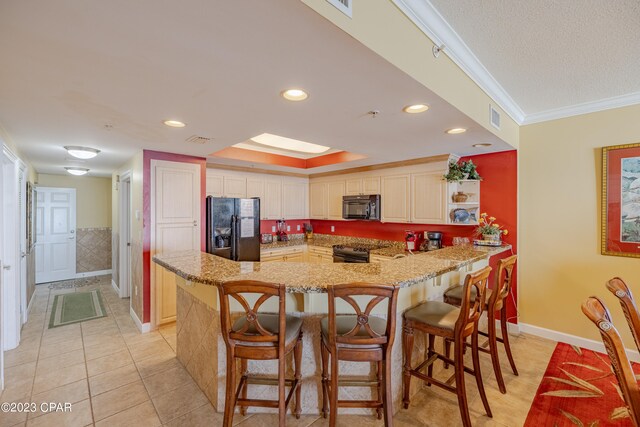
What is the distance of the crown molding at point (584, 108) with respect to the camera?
8.73 feet

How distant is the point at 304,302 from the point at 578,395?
7.73 feet

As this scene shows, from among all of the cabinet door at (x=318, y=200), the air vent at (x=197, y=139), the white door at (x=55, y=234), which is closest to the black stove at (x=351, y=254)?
the cabinet door at (x=318, y=200)

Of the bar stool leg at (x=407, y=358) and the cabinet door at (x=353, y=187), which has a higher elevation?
the cabinet door at (x=353, y=187)

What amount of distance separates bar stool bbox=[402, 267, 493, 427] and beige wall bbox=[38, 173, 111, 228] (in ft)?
22.7

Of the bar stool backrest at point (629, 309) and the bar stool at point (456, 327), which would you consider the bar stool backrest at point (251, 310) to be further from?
the bar stool backrest at point (629, 309)

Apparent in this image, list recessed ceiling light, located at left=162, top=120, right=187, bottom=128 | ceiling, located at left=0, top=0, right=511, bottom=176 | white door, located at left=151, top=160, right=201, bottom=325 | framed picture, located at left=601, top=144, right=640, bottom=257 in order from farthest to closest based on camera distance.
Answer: white door, located at left=151, top=160, right=201, bottom=325, framed picture, located at left=601, top=144, right=640, bottom=257, recessed ceiling light, located at left=162, top=120, right=187, bottom=128, ceiling, located at left=0, top=0, right=511, bottom=176

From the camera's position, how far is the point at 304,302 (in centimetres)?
192

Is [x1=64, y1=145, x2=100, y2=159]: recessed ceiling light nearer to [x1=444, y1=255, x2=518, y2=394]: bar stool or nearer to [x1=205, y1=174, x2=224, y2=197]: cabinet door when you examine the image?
[x1=205, y1=174, x2=224, y2=197]: cabinet door

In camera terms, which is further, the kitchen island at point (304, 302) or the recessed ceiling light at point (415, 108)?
the recessed ceiling light at point (415, 108)

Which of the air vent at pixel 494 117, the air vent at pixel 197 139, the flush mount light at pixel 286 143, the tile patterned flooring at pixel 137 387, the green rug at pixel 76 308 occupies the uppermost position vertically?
the flush mount light at pixel 286 143

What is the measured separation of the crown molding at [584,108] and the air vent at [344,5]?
3.10 metres

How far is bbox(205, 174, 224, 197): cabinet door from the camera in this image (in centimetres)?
431

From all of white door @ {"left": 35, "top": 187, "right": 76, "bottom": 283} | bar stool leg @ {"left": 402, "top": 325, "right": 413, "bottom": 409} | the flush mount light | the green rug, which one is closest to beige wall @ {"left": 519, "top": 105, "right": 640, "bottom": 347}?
bar stool leg @ {"left": 402, "top": 325, "right": 413, "bottom": 409}

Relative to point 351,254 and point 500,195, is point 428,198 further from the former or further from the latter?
point 351,254
